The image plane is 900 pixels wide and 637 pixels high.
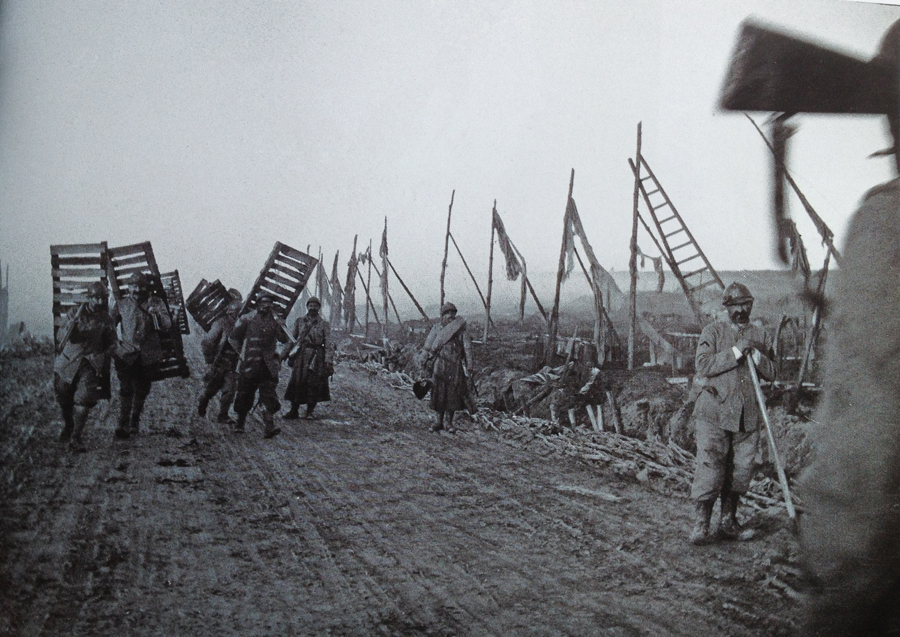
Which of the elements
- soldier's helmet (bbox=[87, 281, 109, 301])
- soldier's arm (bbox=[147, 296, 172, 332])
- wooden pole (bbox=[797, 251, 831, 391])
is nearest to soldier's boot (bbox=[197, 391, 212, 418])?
soldier's arm (bbox=[147, 296, 172, 332])

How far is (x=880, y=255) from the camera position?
2732 millimetres

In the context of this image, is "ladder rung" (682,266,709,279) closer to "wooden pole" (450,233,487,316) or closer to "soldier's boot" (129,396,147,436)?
"wooden pole" (450,233,487,316)

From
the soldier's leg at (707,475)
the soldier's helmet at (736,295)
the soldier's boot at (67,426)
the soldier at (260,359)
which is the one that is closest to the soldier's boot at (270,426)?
the soldier at (260,359)

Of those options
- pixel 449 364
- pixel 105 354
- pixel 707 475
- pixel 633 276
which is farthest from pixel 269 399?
pixel 707 475

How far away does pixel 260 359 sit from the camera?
326 cm

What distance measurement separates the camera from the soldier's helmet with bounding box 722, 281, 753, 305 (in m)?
2.92

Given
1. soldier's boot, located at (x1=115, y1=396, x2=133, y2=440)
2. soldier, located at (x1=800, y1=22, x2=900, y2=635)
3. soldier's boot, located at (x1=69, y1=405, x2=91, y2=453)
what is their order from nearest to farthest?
soldier, located at (x1=800, y1=22, x2=900, y2=635) < soldier's boot, located at (x1=69, y1=405, x2=91, y2=453) < soldier's boot, located at (x1=115, y1=396, x2=133, y2=440)

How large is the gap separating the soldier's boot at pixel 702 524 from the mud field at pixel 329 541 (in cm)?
4

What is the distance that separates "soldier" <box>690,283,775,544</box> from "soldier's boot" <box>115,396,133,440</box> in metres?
2.79

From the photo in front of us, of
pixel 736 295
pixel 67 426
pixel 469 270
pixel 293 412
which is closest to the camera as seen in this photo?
pixel 67 426

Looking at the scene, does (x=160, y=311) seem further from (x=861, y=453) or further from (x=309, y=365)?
(x=861, y=453)

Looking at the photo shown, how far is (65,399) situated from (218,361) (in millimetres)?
685

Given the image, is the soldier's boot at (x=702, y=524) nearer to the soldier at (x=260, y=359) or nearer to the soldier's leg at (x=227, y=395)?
the soldier at (x=260, y=359)

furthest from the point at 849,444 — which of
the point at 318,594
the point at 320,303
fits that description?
the point at 320,303
